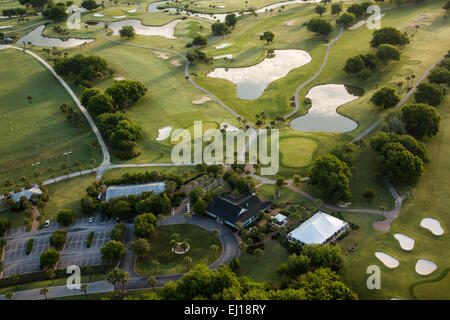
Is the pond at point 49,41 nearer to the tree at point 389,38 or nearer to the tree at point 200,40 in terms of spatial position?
the tree at point 200,40

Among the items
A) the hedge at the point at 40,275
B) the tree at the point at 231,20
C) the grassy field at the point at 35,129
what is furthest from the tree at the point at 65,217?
the tree at the point at 231,20

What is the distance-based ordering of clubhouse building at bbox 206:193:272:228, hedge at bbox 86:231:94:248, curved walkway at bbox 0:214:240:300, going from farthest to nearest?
clubhouse building at bbox 206:193:272:228, hedge at bbox 86:231:94:248, curved walkway at bbox 0:214:240:300

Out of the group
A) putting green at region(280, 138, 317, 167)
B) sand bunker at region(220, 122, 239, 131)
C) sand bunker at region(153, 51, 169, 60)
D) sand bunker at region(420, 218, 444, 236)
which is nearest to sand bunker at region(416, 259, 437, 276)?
sand bunker at region(420, 218, 444, 236)

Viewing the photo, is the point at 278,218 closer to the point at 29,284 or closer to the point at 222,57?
the point at 29,284

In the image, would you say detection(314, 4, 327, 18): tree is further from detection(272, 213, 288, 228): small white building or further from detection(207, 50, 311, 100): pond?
detection(272, 213, 288, 228): small white building

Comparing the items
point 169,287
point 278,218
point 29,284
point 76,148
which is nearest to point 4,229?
point 29,284

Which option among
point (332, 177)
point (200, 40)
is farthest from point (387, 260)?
point (200, 40)
